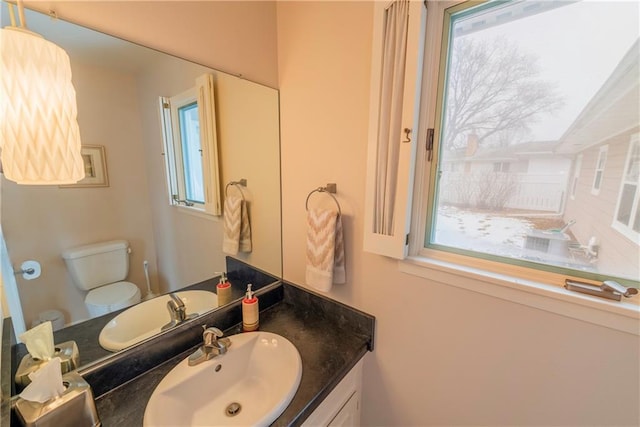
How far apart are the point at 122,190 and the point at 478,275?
1235 millimetres

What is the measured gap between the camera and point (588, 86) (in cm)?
71

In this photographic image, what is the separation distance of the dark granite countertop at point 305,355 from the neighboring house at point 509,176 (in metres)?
0.66

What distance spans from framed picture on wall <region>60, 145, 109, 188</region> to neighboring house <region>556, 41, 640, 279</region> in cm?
142

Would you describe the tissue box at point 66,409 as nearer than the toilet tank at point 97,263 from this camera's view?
Yes

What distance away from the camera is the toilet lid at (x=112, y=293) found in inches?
34.4

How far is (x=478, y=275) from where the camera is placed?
0.84 metres

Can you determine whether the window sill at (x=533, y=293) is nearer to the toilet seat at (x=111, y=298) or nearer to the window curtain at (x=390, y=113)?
the window curtain at (x=390, y=113)

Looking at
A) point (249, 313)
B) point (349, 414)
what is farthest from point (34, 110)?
point (349, 414)

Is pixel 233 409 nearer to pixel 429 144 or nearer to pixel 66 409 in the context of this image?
pixel 66 409

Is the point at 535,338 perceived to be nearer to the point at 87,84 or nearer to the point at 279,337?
the point at 279,337

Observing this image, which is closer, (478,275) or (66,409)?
(66,409)

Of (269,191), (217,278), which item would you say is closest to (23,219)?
(217,278)

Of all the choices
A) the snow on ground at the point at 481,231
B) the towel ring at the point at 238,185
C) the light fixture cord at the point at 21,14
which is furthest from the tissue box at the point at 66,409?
the snow on ground at the point at 481,231

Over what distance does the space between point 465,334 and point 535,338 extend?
0.64 feet
